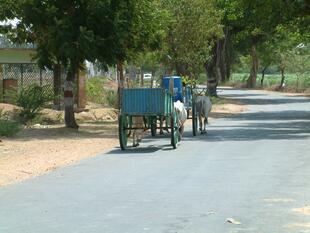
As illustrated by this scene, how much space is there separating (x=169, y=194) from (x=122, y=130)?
6901 millimetres

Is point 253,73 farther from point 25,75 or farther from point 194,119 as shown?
point 194,119

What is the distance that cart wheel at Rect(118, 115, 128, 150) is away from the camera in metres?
17.3

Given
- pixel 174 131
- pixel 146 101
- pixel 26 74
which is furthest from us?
pixel 26 74

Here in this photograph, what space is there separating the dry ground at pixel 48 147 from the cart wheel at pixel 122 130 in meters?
0.54

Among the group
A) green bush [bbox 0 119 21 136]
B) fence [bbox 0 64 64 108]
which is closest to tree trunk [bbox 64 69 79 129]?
green bush [bbox 0 119 21 136]

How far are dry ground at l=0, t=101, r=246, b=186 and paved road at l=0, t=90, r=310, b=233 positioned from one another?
0.68 m

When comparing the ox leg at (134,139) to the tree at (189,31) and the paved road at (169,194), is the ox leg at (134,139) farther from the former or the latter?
the tree at (189,31)

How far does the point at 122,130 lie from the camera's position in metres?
17.3

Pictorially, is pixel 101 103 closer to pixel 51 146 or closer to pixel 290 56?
pixel 51 146

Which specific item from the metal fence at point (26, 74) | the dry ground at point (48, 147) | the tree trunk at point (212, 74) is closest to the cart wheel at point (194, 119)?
the dry ground at point (48, 147)

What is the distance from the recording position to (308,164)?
46.4 feet

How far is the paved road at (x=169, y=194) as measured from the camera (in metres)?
8.33

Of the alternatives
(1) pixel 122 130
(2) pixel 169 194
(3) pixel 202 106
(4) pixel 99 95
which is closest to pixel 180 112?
(1) pixel 122 130

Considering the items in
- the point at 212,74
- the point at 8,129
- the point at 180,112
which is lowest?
the point at 8,129
